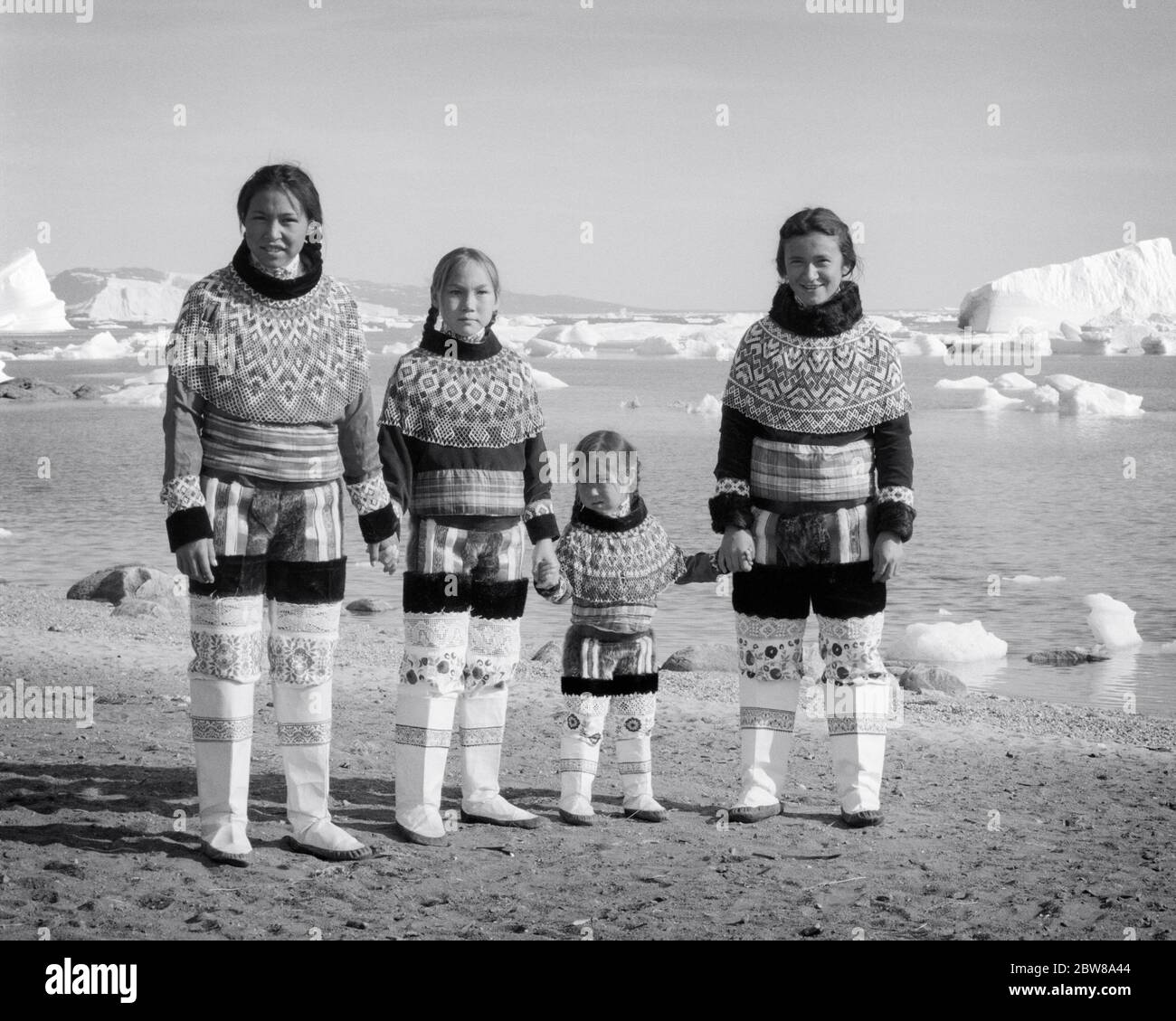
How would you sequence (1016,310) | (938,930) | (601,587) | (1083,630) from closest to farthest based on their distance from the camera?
(938,930) → (601,587) → (1083,630) → (1016,310)

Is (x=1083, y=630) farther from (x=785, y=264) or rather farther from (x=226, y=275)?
(x=226, y=275)

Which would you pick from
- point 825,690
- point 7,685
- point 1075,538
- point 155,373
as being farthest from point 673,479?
point 155,373

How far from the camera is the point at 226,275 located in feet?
15.4

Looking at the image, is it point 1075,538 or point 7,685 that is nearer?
point 7,685

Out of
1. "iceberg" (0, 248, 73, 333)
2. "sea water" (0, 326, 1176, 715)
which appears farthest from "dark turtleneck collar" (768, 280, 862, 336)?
"iceberg" (0, 248, 73, 333)

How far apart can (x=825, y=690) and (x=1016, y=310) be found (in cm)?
9224

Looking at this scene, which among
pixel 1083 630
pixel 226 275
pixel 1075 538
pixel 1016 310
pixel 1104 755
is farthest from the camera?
pixel 1016 310

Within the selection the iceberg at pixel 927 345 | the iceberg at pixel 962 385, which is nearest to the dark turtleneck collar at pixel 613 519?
the iceberg at pixel 962 385

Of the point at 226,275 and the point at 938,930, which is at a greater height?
the point at 226,275

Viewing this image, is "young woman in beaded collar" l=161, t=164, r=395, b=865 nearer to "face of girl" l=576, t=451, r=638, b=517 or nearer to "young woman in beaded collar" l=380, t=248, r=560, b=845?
"young woman in beaded collar" l=380, t=248, r=560, b=845

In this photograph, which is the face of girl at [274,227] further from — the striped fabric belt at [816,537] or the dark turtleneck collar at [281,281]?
the striped fabric belt at [816,537]

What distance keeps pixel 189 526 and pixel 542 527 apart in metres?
1.21

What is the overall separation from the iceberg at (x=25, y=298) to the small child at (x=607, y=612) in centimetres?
A: 9913

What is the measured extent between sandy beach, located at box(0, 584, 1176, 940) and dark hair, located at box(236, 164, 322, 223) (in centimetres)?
204
